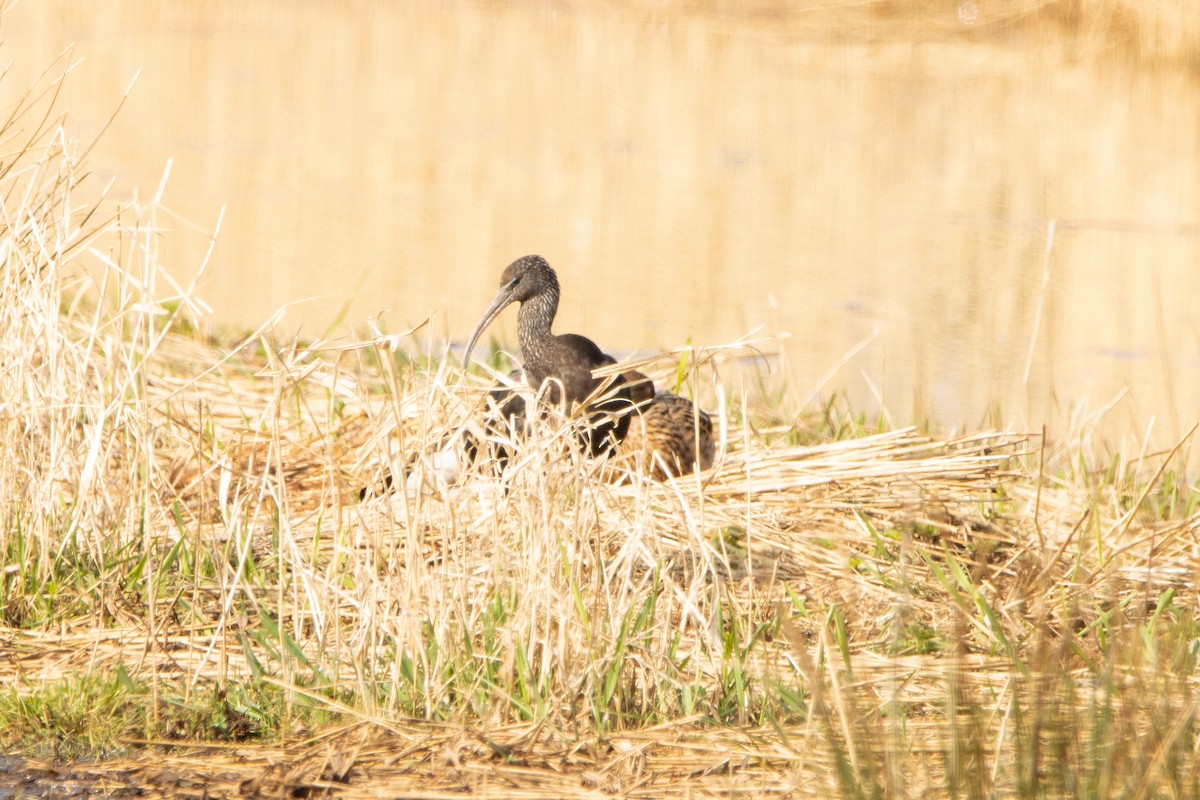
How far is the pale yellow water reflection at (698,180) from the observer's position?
834cm

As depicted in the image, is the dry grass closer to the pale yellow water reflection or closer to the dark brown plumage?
the pale yellow water reflection

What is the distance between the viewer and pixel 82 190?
34.1 feet

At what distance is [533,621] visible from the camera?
10.2ft

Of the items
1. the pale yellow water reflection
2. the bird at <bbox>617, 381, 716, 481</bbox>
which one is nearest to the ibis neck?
the bird at <bbox>617, 381, 716, 481</bbox>

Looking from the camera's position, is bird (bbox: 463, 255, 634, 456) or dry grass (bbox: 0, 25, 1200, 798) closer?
dry grass (bbox: 0, 25, 1200, 798)

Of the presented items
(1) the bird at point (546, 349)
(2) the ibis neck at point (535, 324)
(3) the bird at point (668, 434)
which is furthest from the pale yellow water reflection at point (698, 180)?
(2) the ibis neck at point (535, 324)

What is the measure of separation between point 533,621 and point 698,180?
1034 cm

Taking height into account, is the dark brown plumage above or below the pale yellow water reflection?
below

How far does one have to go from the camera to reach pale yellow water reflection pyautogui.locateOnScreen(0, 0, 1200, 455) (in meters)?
8.34

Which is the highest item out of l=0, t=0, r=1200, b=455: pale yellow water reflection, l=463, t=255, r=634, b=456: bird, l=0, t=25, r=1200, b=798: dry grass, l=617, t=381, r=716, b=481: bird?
l=0, t=0, r=1200, b=455: pale yellow water reflection

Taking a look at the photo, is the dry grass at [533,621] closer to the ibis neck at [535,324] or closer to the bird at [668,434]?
the bird at [668,434]

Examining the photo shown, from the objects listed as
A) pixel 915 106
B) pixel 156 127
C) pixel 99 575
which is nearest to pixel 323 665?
pixel 99 575

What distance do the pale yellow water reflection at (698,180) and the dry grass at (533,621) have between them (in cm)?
64

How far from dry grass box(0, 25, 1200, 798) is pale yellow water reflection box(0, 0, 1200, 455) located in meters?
0.64
